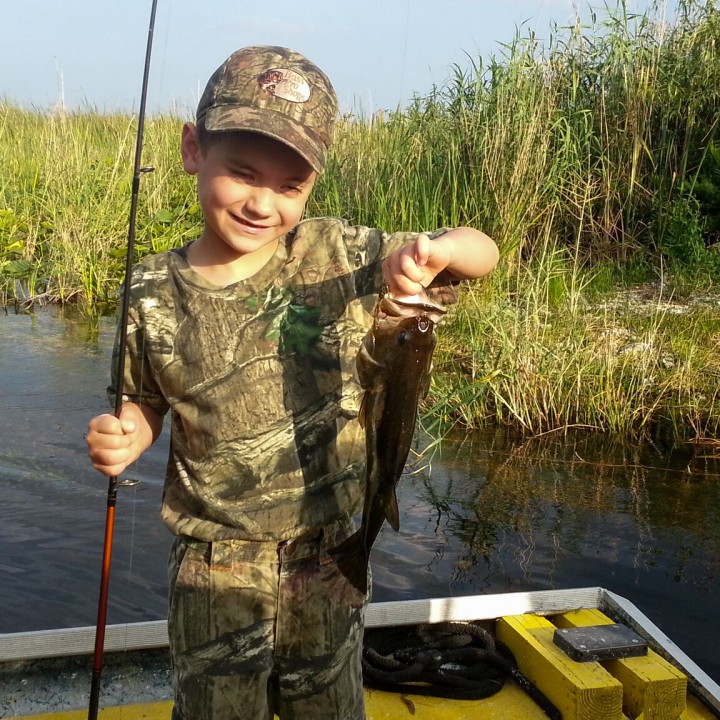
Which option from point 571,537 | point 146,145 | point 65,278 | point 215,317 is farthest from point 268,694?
point 146,145

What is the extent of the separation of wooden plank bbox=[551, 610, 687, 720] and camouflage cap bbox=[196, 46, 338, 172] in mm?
2196

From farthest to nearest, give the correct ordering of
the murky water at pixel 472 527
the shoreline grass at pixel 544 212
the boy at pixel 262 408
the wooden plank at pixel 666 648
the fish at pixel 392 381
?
the shoreline grass at pixel 544 212
the murky water at pixel 472 527
the wooden plank at pixel 666 648
the boy at pixel 262 408
the fish at pixel 392 381

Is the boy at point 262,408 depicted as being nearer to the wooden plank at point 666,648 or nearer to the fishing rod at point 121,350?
the fishing rod at point 121,350

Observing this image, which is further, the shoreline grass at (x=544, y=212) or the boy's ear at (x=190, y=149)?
the shoreline grass at (x=544, y=212)

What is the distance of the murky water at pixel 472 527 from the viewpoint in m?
4.75

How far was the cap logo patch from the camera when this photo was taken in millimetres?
2328

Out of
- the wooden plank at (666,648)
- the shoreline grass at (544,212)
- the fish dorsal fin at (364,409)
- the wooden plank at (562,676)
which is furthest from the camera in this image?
the shoreline grass at (544,212)

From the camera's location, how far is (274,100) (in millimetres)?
2307

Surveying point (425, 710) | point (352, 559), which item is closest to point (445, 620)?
point (425, 710)

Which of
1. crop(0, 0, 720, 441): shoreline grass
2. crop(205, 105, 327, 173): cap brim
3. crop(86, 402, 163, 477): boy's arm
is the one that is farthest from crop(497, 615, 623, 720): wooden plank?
crop(0, 0, 720, 441): shoreline grass

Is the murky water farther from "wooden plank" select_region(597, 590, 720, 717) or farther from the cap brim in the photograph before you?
the cap brim

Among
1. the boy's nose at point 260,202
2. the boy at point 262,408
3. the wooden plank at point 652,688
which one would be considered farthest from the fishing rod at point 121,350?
the wooden plank at point 652,688

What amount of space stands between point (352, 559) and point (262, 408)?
46 centimetres

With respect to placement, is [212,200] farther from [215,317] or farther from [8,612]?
[8,612]
